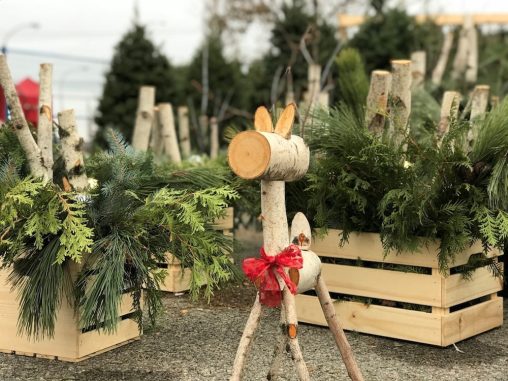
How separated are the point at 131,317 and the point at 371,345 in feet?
4.20

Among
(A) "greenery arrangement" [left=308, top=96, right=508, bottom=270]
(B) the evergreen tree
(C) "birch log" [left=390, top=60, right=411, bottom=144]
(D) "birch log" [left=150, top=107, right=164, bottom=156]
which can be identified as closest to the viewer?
(A) "greenery arrangement" [left=308, top=96, right=508, bottom=270]

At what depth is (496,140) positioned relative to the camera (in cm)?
364

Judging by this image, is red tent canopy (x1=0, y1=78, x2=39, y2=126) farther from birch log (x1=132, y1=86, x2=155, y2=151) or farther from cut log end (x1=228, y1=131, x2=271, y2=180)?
cut log end (x1=228, y1=131, x2=271, y2=180)

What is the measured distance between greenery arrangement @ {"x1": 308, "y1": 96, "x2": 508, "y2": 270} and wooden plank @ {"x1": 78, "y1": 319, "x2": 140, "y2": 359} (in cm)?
116

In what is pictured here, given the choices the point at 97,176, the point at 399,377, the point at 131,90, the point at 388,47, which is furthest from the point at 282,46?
the point at 399,377

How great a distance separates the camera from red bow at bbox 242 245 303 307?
2705 millimetres

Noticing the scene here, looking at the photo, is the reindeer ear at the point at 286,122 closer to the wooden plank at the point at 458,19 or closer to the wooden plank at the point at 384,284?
the wooden plank at the point at 384,284

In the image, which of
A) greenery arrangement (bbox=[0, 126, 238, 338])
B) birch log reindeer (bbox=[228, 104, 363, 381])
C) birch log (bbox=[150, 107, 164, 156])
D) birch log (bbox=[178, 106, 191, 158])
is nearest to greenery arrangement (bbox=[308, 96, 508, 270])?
greenery arrangement (bbox=[0, 126, 238, 338])

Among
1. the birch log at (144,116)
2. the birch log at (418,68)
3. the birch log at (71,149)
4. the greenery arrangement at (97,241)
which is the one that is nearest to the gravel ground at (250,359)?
the greenery arrangement at (97,241)

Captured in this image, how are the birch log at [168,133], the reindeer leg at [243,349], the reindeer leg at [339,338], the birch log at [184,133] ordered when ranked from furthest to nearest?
the birch log at [184,133], the birch log at [168,133], the reindeer leg at [339,338], the reindeer leg at [243,349]

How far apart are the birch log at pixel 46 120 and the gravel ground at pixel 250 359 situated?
981mm

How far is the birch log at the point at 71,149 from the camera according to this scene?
3.77m

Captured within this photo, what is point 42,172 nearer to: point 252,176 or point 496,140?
point 252,176

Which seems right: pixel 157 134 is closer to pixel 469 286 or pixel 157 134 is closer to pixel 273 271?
pixel 469 286
